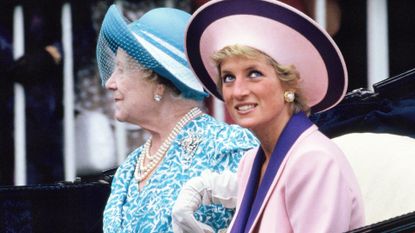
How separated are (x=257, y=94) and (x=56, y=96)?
3056 mm

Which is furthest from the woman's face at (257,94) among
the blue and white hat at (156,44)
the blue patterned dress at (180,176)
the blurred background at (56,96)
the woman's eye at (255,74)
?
the blurred background at (56,96)

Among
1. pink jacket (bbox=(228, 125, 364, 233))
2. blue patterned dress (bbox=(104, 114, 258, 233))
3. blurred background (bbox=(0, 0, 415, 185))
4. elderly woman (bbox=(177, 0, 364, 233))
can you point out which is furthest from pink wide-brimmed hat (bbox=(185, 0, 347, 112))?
blurred background (bbox=(0, 0, 415, 185))

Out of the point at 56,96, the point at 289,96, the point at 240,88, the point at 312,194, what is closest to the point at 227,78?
Result: the point at 240,88

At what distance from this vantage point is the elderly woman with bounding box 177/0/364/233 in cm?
332

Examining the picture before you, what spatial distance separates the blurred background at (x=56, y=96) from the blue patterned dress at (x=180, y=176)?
1.92 metres

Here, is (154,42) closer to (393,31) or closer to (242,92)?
(242,92)

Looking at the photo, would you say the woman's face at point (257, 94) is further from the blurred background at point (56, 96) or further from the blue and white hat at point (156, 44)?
the blurred background at point (56, 96)

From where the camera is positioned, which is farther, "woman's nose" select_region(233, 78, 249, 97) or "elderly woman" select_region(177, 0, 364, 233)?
"woman's nose" select_region(233, 78, 249, 97)

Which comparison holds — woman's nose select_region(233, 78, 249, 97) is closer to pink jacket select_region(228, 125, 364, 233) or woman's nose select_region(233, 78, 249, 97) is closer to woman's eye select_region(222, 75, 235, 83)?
woman's eye select_region(222, 75, 235, 83)

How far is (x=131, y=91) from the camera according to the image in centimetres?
417

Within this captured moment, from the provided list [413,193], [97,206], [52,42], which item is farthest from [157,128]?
[52,42]

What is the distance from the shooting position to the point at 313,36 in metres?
3.46

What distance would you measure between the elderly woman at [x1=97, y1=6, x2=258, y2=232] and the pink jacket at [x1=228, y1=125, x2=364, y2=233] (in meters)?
0.63

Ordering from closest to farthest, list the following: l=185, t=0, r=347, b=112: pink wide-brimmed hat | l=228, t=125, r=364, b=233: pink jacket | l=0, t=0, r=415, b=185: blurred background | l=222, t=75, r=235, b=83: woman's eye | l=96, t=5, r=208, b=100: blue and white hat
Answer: l=228, t=125, r=364, b=233: pink jacket → l=185, t=0, r=347, b=112: pink wide-brimmed hat → l=222, t=75, r=235, b=83: woman's eye → l=96, t=5, r=208, b=100: blue and white hat → l=0, t=0, r=415, b=185: blurred background
